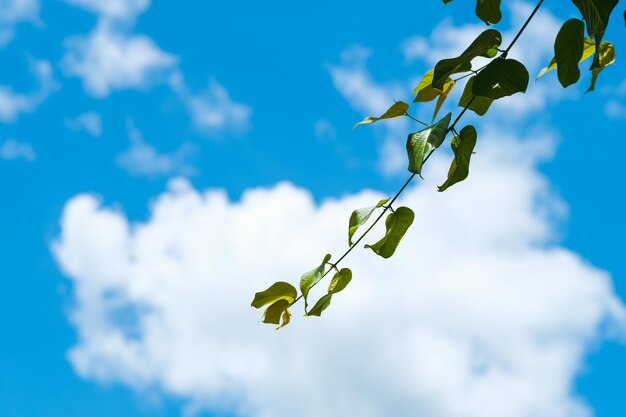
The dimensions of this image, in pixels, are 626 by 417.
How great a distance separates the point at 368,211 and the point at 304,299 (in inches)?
4.7

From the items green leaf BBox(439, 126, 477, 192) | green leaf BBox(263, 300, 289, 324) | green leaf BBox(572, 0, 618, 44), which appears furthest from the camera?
green leaf BBox(263, 300, 289, 324)

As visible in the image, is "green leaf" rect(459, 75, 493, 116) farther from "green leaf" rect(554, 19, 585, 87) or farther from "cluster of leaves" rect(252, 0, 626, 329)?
"green leaf" rect(554, 19, 585, 87)

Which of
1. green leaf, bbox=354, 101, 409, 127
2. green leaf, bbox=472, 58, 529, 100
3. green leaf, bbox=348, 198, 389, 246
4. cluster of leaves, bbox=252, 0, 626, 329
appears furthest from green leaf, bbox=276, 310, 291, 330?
green leaf, bbox=472, 58, 529, 100

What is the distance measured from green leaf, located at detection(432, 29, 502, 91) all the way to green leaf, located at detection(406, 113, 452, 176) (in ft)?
0.12

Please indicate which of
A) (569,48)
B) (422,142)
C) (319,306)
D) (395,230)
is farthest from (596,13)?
(319,306)

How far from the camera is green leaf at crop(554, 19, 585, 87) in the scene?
0.59m

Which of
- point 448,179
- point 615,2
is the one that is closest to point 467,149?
point 448,179

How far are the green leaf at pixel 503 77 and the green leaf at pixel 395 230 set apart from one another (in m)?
0.17

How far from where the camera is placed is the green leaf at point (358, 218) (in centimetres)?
69

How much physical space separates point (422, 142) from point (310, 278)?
0.73 feet

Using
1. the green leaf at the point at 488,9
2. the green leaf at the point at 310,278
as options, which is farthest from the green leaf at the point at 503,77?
the green leaf at the point at 310,278

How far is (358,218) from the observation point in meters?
0.70

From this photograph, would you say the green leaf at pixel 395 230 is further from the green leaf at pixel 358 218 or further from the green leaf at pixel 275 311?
the green leaf at pixel 275 311

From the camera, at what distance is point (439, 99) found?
0.76m
